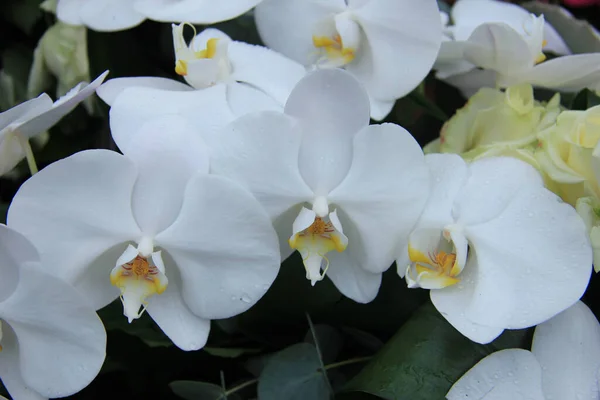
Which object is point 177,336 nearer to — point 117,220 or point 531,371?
point 117,220

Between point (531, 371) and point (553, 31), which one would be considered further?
point (553, 31)

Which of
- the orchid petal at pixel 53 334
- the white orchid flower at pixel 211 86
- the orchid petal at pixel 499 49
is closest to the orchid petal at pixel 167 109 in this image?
the white orchid flower at pixel 211 86

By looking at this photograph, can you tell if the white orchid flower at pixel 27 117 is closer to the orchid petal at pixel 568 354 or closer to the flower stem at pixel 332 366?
the flower stem at pixel 332 366

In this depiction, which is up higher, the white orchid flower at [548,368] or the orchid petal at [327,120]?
the orchid petal at [327,120]

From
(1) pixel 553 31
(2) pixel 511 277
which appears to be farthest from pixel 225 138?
(1) pixel 553 31

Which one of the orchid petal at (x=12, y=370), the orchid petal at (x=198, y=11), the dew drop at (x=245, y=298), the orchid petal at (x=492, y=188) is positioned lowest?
the orchid petal at (x=12, y=370)

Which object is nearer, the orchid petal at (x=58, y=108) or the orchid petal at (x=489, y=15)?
the orchid petal at (x=58, y=108)

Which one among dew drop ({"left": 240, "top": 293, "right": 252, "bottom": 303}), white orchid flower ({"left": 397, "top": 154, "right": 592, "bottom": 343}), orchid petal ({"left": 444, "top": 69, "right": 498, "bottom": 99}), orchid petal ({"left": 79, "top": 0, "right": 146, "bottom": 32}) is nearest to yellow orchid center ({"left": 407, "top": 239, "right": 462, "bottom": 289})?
white orchid flower ({"left": 397, "top": 154, "right": 592, "bottom": 343})

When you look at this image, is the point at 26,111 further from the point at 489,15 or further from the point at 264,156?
the point at 489,15
